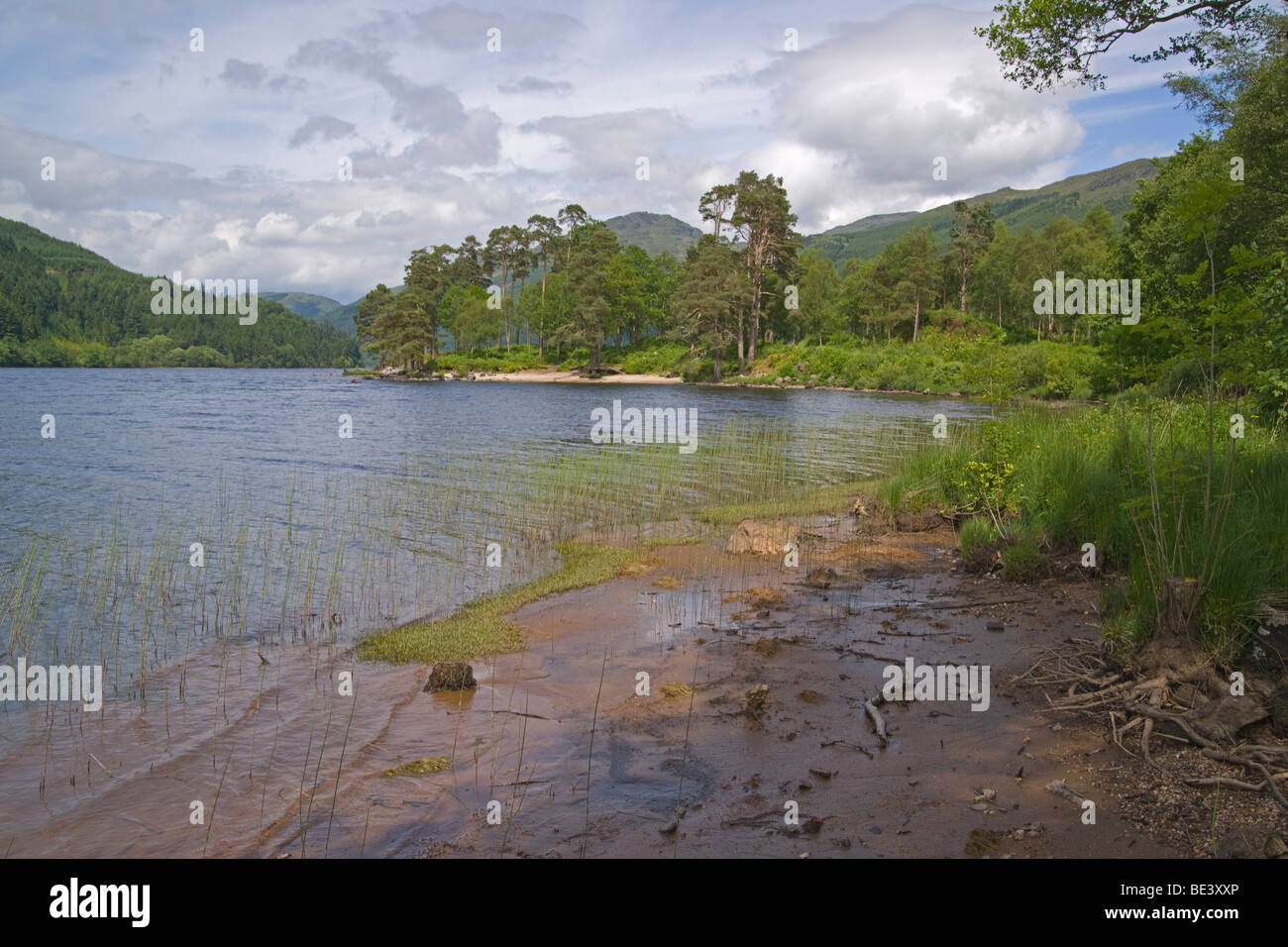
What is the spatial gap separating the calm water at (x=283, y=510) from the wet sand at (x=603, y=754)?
1983mm

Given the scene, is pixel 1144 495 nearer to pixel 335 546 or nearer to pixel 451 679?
pixel 451 679

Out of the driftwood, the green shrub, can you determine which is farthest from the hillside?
the driftwood

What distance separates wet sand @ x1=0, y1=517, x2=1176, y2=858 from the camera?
16.7 feet

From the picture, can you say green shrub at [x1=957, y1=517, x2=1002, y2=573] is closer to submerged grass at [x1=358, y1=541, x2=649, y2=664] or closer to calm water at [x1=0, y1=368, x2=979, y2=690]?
submerged grass at [x1=358, y1=541, x2=649, y2=664]

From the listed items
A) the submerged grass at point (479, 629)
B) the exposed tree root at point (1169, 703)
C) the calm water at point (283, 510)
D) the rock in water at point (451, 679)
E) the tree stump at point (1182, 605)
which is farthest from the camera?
the calm water at point (283, 510)

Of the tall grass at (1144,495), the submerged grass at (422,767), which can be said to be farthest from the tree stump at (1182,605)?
the submerged grass at (422,767)

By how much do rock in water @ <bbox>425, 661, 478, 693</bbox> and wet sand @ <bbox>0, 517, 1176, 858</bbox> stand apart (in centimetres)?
14

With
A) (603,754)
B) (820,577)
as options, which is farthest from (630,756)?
(820,577)

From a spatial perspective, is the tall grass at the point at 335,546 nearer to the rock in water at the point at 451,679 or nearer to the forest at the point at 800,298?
the rock in water at the point at 451,679

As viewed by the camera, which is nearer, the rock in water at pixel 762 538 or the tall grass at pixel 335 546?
the tall grass at pixel 335 546

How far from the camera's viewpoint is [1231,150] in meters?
24.0

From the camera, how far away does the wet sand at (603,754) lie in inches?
201

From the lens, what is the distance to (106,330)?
158m
